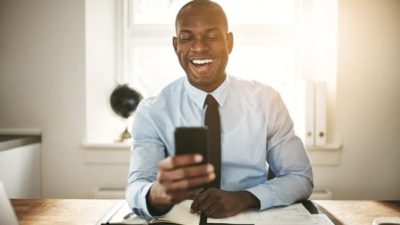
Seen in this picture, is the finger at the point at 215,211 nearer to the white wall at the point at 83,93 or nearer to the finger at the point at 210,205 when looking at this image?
the finger at the point at 210,205

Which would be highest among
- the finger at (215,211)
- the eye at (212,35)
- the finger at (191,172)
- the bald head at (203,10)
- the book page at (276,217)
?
the bald head at (203,10)

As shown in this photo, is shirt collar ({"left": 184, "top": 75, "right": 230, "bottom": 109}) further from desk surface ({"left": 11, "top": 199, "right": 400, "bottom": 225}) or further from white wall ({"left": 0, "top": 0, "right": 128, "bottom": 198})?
white wall ({"left": 0, "top": 0, "right": 128, "bottom": 198})

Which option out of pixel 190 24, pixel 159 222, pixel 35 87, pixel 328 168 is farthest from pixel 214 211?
pixel 35 87

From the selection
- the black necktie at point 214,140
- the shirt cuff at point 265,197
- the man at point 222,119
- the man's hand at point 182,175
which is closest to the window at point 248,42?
the man at point 222,119

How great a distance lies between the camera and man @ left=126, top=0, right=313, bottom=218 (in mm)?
1285

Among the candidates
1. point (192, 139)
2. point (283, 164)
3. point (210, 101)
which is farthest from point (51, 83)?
point (192, 139)

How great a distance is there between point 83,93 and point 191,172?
1.73m

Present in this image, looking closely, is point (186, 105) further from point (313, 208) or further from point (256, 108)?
point (313, 208)

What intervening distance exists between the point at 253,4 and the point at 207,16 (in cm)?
135

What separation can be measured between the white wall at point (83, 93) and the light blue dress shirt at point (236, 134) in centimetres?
103

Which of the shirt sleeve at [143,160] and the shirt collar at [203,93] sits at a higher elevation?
the shirt collar at [203,93]

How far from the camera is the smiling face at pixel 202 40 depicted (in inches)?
52.2

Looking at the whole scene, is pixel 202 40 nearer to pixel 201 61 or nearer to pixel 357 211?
pixel 201 61

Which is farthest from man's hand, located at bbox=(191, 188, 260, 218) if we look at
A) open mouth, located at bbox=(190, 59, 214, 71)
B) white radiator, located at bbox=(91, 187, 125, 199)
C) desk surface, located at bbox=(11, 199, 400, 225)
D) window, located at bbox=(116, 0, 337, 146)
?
window, located at bbox=(116, 0, 337, 146)
